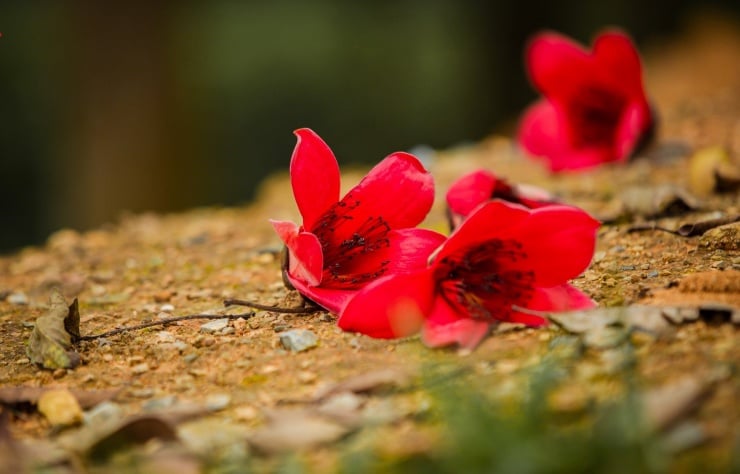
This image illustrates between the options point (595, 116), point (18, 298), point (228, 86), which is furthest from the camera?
point (228, 86)

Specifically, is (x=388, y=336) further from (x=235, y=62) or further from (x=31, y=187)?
(x=235, y=62)

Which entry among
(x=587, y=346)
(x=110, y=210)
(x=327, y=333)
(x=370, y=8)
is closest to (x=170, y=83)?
(x=110, y=210)

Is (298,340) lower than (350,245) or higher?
lower

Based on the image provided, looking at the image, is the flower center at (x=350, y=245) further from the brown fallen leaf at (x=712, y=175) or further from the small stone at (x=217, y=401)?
the brown fallen leaf at (x=712, y=175)

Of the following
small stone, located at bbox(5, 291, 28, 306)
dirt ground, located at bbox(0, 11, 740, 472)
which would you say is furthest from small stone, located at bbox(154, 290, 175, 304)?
small stone, located at bbox(5, 291, 28, 306)

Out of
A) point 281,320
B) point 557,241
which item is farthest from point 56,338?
point 557,241

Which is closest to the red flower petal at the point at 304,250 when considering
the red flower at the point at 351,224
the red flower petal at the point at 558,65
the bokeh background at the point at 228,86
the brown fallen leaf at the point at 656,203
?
the red flower at the point at 351,224

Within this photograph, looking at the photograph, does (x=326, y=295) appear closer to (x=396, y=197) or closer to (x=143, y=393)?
(x=396, y=197)
